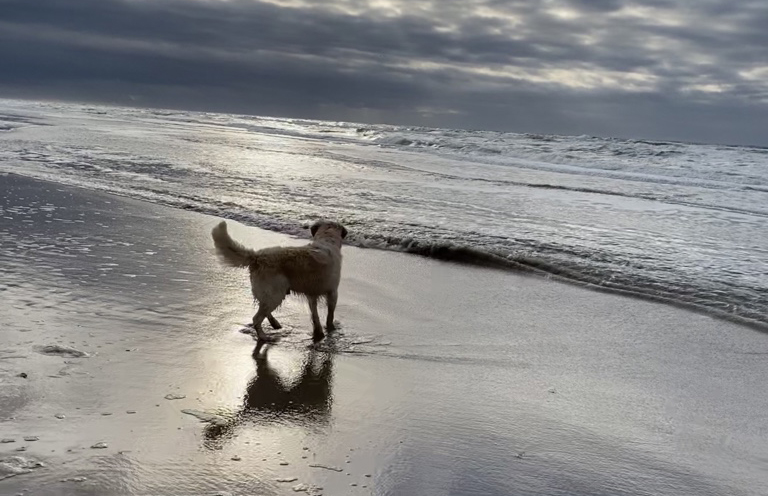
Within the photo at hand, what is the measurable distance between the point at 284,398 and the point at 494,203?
11.5 metres

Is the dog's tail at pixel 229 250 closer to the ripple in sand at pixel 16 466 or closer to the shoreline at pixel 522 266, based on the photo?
the ripple in sand at pixel 16 466

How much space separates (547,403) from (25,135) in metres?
27.1

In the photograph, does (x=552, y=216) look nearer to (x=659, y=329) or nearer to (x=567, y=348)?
(x=659, y=329)

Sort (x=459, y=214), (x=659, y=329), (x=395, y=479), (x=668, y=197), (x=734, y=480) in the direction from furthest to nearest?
(x=668, y=197), (x=459, y=214), (x=659, y=329), (x=734, y=480), (x=395, y=479)

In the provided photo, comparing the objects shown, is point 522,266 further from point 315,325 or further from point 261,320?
point 261,320

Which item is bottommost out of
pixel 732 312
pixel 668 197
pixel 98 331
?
pixel 98 331

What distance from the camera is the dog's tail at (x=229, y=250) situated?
5.80 metres

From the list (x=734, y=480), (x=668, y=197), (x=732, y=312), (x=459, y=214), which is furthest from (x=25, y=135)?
(x=734, y=480)

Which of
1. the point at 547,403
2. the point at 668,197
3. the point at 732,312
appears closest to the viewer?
the point at 547,403

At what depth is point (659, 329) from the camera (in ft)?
22.4

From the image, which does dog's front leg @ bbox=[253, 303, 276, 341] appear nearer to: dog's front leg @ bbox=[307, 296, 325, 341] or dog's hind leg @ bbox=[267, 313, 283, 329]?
dog's hind leg @ bbox=[267, 313, 283, 329]

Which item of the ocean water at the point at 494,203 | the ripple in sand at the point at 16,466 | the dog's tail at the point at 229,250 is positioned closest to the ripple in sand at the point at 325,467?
the ripple in sand at the point at 16,466

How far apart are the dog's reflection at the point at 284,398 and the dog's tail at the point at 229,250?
0.84m

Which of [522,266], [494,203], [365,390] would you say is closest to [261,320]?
[365,390]
